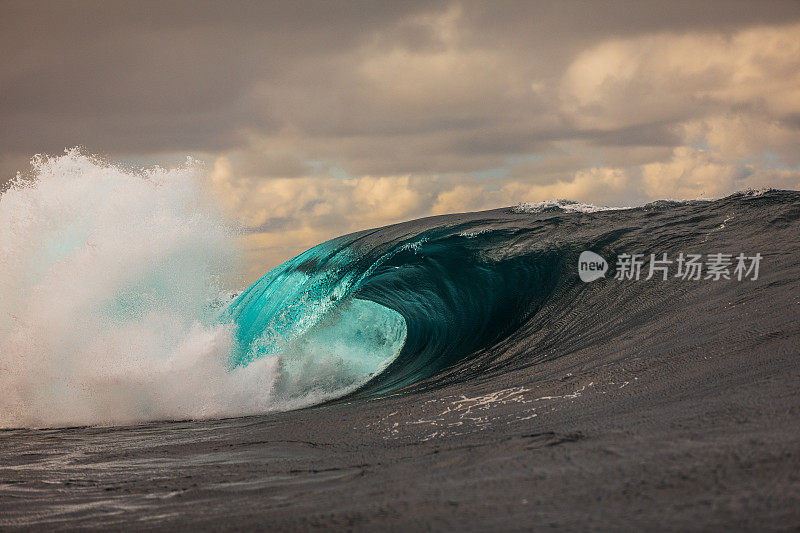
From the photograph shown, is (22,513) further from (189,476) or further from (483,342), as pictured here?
(483,342)

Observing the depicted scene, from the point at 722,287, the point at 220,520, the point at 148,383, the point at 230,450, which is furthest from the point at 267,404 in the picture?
the point at 722,287

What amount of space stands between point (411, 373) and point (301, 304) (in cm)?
292

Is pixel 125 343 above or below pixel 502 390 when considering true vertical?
above

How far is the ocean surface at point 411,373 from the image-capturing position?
351cm

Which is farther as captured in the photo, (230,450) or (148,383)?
(148,383)

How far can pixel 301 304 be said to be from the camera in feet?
39.1

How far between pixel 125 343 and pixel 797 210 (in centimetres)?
1083

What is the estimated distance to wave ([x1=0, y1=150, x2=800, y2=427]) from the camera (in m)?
9.12

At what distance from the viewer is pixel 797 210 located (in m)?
10.7

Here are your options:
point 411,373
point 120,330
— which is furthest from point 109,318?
point 411,373

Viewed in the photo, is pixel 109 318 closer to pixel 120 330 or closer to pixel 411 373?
pixel 120 330

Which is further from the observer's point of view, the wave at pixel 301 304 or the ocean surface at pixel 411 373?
the wave at pixel 301 304

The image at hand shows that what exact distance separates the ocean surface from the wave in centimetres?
4

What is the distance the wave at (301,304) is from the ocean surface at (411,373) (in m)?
0.04
